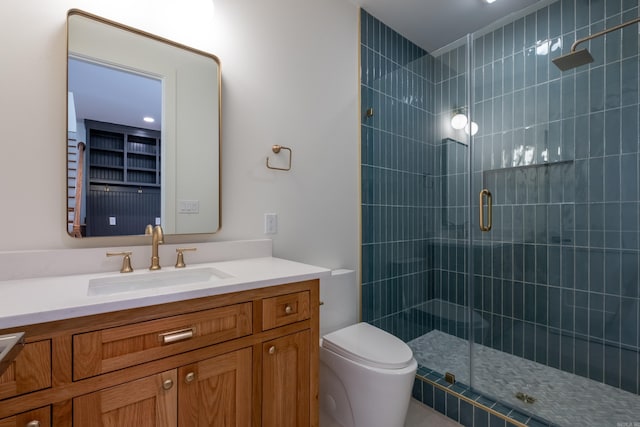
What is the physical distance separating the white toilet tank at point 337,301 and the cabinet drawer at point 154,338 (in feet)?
2.62

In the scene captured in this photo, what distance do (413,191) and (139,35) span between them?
1.86 meters

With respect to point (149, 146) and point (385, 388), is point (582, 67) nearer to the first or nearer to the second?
point (385, 388)

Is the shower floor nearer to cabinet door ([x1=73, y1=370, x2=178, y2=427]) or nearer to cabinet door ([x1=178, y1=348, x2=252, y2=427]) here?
cabinet door ([x1=178, y1=348, x2=252, y2=427])

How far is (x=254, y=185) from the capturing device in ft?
5.22

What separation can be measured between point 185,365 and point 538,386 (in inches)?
74.6

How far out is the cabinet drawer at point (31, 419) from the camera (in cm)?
63

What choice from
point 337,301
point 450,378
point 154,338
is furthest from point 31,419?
point 450,378

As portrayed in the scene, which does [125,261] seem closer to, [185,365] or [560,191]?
[185,365]

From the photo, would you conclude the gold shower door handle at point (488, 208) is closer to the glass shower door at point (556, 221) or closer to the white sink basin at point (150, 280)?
the glass shower door at point (556, 221)

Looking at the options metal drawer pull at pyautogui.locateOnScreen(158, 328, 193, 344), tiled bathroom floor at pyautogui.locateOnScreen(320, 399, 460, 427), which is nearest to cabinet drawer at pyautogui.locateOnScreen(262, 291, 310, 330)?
metal drawer pull at pyautogui.locateOnScreen(158, 328, 193, 344)

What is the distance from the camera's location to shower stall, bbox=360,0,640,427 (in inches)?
63.1

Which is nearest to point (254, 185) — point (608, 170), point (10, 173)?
point (10, 173)

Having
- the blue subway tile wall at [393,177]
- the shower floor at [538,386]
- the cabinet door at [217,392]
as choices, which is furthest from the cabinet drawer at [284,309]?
the shower floor at [538,386]

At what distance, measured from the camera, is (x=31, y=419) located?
66 centimetres
